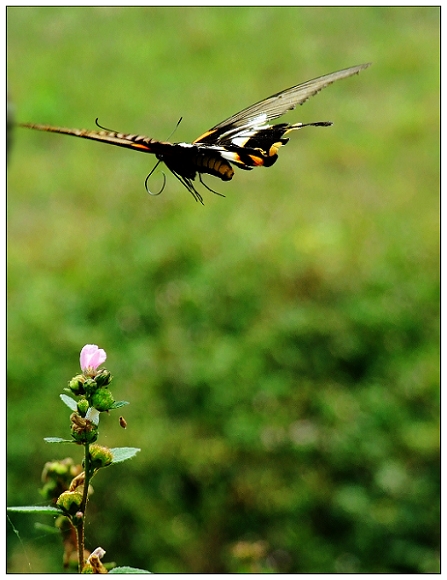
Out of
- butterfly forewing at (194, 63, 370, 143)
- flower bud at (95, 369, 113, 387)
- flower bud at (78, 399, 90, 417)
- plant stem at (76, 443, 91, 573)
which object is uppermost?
butterfly forewing at (194, 63, 370, 143)

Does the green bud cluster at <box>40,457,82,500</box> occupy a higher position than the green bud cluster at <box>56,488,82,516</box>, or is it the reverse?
the green bud cluster at <box>40,457,82,500</box>

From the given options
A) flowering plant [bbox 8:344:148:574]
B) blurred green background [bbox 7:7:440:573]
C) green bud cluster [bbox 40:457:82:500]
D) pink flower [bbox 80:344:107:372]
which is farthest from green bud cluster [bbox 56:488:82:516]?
blurred green background [bbox 7:7:440:573]

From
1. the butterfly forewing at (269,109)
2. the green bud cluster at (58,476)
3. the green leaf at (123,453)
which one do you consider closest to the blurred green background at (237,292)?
the green bud cluster at (58,476)

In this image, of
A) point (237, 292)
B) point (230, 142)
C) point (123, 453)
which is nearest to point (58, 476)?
point (123, 453)

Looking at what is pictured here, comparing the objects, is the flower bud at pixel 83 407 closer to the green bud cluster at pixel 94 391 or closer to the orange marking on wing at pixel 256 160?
the green bud cluster at pixel 94 391

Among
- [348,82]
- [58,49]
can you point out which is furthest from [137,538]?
[348,82]

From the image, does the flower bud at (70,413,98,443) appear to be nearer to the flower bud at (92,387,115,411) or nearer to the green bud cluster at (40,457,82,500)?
the flower bud at (92,387,115,411)
